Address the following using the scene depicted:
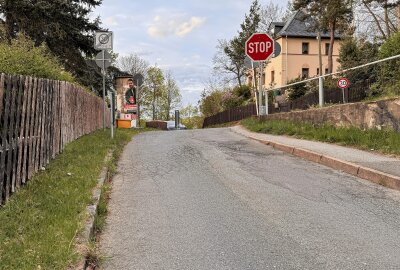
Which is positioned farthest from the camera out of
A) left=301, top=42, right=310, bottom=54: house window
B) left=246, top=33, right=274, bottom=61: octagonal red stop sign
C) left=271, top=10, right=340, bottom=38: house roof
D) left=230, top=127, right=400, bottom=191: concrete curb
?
left=301, top=42, right=310, bottom=54: house window

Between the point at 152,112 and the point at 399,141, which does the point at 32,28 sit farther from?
the point at 152,112

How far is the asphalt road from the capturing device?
4.37 meters

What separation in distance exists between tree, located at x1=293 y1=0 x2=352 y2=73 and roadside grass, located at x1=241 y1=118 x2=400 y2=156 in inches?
898

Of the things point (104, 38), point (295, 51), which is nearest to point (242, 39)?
point (295, 51)

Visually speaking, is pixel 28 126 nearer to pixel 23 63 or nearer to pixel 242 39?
pixel 23 63

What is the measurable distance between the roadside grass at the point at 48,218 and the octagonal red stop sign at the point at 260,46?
956cm

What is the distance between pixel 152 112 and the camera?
278ft

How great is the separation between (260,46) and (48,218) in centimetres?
1277

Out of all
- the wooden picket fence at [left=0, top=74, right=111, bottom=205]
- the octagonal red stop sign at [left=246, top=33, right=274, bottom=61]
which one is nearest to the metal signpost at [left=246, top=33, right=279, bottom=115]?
the octagonal red stop sign at [left=246, top=33, right=274, bottom=61]

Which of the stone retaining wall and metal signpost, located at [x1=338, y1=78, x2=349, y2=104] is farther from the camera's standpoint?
metal signpost, located at [x1=338, y1=78, x2=349, y2=104]

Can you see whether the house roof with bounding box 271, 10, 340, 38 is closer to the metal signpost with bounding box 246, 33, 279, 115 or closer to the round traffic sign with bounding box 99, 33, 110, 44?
the metal signpost with bounding box 246, 33, 279, 115

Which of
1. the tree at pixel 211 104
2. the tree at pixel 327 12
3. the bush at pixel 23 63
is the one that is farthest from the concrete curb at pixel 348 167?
the tree at pixel 211 104

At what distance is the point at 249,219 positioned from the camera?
5594 millimetres

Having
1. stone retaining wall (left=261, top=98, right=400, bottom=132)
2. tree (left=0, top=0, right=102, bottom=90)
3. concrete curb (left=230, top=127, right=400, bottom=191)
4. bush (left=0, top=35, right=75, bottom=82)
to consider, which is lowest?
concrete curb (left=230, top=127, right=400, bottom=191)
